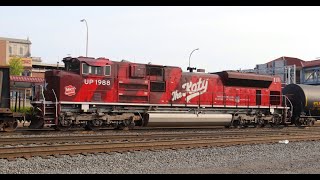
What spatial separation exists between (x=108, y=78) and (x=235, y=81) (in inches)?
360

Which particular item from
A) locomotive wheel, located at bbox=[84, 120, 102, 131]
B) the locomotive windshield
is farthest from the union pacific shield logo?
locomotive wheel, located at bbox=[84, 120, 102, 131]

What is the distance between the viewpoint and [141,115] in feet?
65.6

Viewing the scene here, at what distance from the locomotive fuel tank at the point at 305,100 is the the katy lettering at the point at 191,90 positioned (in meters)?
8.28

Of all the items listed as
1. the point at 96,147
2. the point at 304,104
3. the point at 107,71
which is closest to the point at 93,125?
the point at 107,71

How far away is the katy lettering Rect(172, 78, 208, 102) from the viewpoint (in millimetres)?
21484

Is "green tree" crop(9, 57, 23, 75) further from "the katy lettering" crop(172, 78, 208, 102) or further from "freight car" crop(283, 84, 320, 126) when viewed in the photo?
"freight car" crop(283, 84, 320, 126)

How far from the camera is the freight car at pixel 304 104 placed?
26.1 meters

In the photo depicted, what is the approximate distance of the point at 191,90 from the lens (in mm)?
22000

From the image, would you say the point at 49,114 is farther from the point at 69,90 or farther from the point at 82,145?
the point at 82,145

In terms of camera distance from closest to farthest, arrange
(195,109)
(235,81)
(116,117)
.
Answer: (116,117), (195,109), (235,81)

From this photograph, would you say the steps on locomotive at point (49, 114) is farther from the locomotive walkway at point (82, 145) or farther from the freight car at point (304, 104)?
the freight car at point (304, 104)

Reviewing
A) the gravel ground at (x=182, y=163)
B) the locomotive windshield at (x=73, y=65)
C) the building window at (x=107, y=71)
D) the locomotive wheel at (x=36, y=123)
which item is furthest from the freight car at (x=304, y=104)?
the locomotive wheel at (x=36, y=123)

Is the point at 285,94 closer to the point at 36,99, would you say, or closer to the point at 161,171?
the point at 36,99
